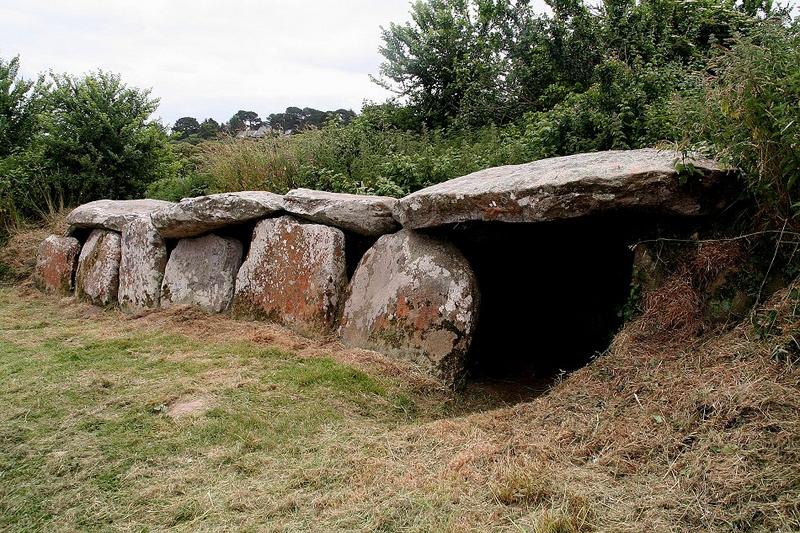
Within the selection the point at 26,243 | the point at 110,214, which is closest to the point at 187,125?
the point at 26,243

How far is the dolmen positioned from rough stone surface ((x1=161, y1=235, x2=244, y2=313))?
13mm

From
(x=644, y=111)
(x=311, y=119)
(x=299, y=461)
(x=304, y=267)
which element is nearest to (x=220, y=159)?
(x=304, y=267)

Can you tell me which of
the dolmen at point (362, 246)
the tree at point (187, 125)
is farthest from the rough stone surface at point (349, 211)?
the tree at point (187, 125)

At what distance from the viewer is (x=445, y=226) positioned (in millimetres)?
4887

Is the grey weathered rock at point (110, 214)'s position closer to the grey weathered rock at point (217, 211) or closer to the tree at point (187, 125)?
the grey weathered rock at point (217, 211)

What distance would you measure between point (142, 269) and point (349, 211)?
2.81 meters

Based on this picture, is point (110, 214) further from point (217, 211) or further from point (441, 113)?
point (441, 113)

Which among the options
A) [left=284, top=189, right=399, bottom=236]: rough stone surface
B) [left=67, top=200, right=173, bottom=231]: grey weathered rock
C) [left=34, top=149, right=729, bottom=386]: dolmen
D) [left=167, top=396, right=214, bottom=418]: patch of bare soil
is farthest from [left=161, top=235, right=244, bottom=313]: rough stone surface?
[left=167, top=396, right=214, bottom=418]: patch of bare soil

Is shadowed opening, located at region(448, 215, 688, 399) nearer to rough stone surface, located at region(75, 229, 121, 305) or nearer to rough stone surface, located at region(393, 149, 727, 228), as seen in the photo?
rough stone surface, located at region(393, 149, 727, 228)

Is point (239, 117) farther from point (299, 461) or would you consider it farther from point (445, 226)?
point (299, 461)

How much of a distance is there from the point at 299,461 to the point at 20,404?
2136mm

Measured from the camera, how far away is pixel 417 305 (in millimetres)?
4734

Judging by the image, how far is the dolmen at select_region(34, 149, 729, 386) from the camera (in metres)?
3.91

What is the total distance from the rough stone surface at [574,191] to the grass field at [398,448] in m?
0.90
